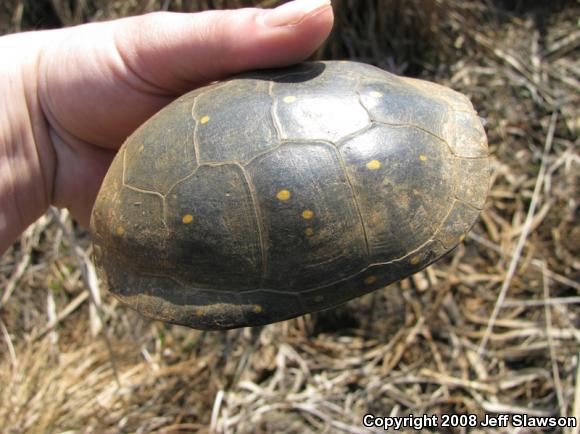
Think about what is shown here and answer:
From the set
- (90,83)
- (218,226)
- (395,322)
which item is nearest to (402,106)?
(218,226)

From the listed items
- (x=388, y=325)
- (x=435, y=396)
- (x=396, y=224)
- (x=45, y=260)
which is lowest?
(x=435, y=396)

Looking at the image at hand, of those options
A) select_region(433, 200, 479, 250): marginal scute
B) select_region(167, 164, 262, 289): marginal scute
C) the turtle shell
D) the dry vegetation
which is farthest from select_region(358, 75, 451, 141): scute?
the dry vegetation

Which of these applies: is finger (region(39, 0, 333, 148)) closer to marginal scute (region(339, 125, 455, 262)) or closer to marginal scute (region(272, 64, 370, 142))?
marginal scute (region(272, 64, 370, 142))

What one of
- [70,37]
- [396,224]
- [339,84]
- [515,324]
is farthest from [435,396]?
[70,37]

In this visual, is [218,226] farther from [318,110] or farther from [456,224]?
[456,224]

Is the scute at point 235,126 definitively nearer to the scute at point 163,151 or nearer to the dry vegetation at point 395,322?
the scute at point 163,151

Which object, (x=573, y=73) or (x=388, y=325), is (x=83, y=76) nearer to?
(x=388, y=325)

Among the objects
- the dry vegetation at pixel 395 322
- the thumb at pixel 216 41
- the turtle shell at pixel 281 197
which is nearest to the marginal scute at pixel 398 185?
the turtle shell at pixel 281 197

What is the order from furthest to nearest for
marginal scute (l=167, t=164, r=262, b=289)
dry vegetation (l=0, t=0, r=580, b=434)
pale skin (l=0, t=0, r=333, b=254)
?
dry vegetation (l=0, t=0, r=580, b=434) → pale skin (l=0, t=0, r=333, b=254) → marginal scute (l=167, t=164, r=262, b=289)
